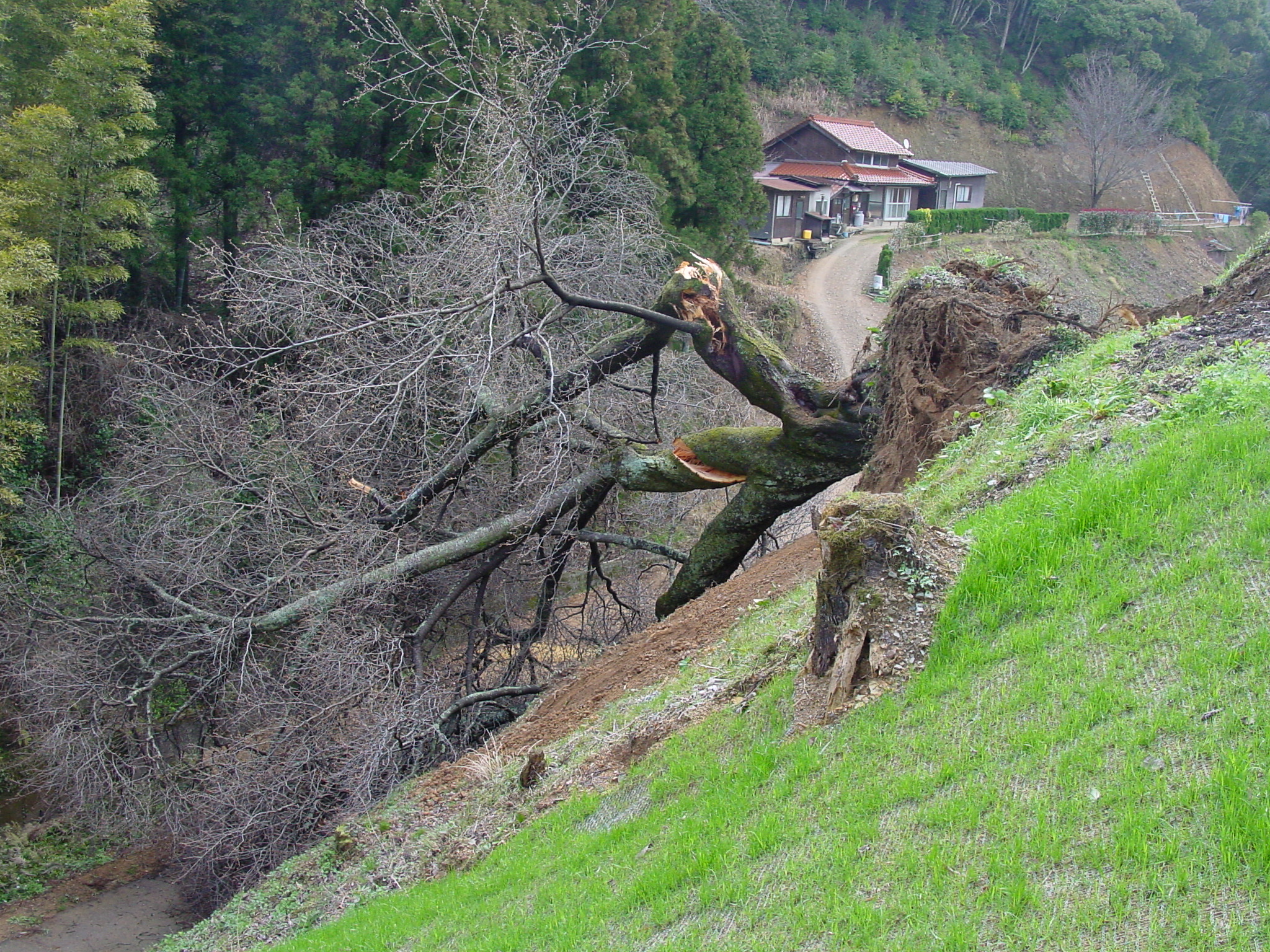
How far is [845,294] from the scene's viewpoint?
34.8 metres

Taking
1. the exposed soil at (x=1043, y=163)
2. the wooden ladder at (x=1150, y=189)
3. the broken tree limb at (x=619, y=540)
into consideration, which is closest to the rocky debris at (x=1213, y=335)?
the broken tree limb at (x=619, y=540)

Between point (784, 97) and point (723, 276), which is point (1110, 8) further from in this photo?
point (723, 276)

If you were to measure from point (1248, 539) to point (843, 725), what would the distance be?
1.77 meters

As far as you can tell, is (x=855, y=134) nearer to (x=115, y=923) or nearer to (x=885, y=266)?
(x=885, y=266)

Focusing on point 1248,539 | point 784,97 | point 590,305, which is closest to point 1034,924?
point 1248,539

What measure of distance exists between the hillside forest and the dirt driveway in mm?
12825

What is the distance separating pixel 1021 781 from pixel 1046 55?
225ft

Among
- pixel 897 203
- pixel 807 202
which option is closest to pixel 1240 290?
pixel 807 202

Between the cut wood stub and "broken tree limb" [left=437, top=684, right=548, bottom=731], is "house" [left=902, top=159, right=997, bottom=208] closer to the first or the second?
"broken tree limb" [left=437, top=684, right=548, bottom=731]

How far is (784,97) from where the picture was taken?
48688 millimetres

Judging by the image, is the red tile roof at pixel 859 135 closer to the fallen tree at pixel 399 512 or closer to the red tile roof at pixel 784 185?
the red tile roof at pixel 784 185

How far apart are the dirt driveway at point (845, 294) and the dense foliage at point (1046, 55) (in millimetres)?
17027

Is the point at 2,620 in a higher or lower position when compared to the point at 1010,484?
lower

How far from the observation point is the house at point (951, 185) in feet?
153
